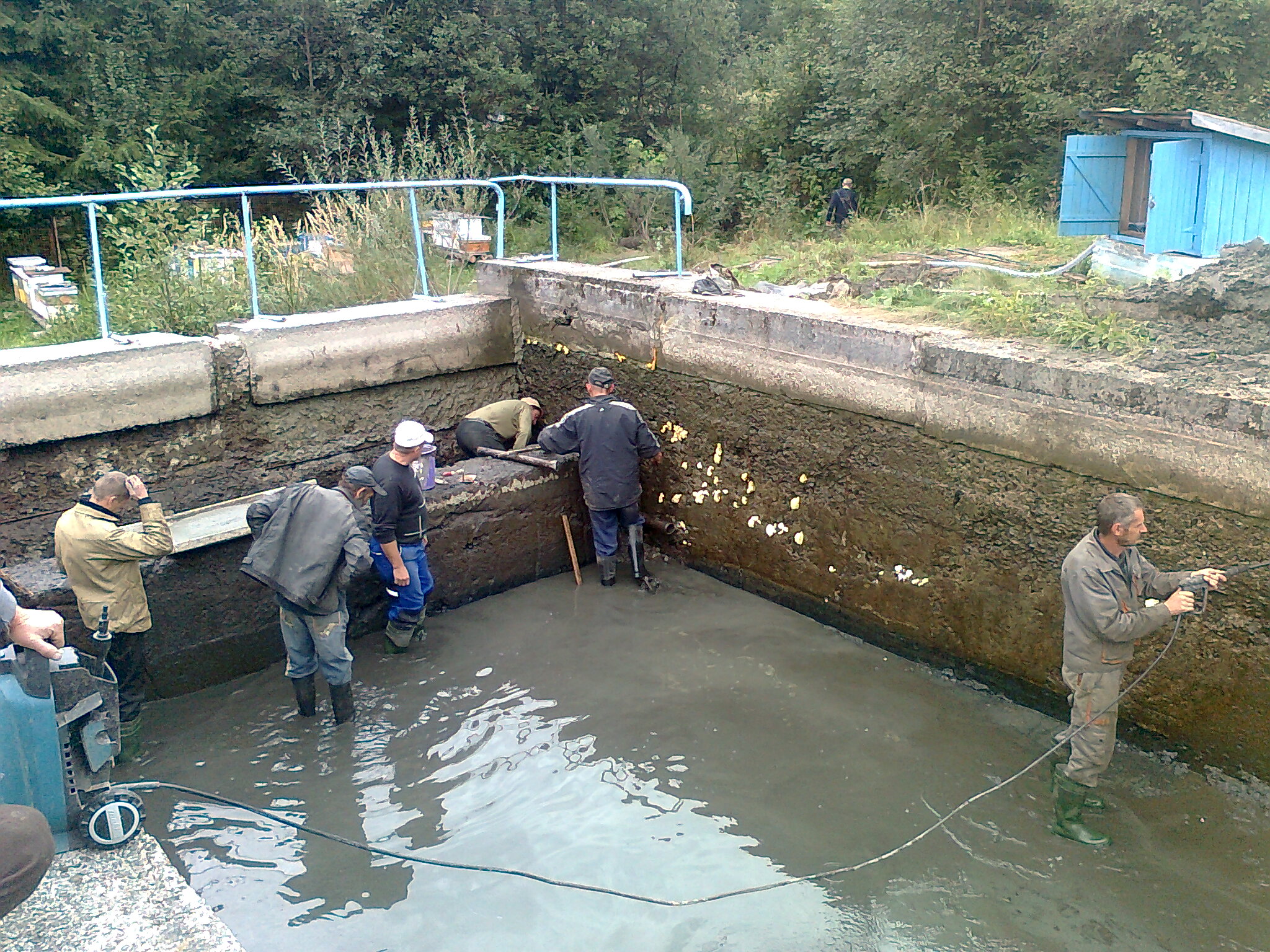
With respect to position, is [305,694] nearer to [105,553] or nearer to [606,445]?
[105,553]

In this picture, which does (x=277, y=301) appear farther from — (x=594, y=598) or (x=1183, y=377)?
(x=1183, y=377)

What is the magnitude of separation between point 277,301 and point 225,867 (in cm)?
497

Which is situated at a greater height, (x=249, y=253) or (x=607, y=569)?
(x=249, y=253)

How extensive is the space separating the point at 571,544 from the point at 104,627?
10.9ft

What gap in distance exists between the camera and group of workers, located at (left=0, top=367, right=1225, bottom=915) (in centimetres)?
438

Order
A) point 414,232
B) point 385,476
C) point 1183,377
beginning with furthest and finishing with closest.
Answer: point 414,232 → point 385,476 → point 1183,377

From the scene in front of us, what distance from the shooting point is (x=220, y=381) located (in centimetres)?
691

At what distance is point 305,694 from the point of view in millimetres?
5805

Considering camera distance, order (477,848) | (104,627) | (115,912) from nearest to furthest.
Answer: (115,912) < (477,848) < (104,627)

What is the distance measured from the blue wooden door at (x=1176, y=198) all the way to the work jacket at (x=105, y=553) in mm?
7908

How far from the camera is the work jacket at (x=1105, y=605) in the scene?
4.39 m

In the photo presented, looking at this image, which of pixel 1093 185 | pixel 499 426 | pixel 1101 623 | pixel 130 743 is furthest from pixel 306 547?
pixel 1093 185

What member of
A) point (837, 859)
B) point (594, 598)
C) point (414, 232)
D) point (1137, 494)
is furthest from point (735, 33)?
point (837, 859)

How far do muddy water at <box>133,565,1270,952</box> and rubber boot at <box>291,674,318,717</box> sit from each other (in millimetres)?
105
